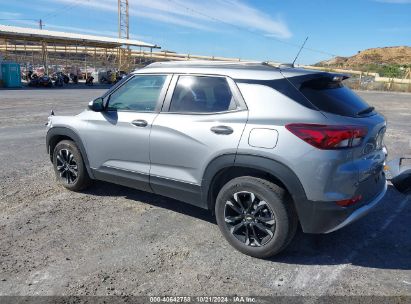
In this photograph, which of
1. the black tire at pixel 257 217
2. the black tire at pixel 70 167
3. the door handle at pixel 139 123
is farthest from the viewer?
the black tire at pixel 70 167

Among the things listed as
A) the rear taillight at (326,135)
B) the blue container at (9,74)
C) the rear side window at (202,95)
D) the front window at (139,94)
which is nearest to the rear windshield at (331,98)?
the rear taillight at (326,135)

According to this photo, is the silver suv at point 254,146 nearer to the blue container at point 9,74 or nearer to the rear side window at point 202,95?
the rear side window at point 202,95

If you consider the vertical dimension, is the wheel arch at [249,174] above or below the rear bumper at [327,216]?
above

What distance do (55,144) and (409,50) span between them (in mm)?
106387

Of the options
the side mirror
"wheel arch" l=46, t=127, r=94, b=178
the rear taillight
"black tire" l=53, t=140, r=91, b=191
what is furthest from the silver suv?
"black tire" l=53, t=140, r=91, b=191

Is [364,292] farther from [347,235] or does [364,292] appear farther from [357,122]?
[357,122]

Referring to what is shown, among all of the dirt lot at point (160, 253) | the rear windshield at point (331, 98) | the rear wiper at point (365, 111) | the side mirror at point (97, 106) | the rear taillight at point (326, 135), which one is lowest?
the dirt lot at point (160, 253)

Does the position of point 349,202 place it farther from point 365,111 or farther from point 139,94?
point 139,94

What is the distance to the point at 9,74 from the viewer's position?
101 ft

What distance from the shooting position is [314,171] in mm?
3227

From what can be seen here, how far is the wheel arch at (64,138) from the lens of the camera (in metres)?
4.98

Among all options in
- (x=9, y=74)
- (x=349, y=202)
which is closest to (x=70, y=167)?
(x=349, y=202)

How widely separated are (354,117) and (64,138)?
12.4 feet

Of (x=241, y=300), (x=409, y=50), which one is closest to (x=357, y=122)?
(x=241, y=300)
